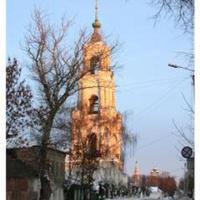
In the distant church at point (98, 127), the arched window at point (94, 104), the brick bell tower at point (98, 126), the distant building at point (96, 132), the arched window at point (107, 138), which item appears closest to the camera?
the brick bell tower at point (98, 126)

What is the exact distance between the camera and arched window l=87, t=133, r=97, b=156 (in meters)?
33.4

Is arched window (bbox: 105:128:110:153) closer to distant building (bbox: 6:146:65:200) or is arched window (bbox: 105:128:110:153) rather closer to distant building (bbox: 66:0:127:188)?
distant building (bbox: 66:0:127:188)

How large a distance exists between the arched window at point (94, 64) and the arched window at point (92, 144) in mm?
12509

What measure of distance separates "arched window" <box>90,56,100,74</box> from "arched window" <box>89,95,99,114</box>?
1216cm

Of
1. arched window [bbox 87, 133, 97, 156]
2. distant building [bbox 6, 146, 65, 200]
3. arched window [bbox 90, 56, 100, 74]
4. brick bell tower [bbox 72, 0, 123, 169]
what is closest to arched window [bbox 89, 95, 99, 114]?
brick bell tower [bbox 72, 0, 123, 169]

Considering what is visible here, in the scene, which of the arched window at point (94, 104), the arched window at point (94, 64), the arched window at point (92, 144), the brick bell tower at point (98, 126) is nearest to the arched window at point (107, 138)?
the brick bell tower at point (98, 126)

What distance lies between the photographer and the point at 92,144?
115 feet

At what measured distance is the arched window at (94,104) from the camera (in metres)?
33.8

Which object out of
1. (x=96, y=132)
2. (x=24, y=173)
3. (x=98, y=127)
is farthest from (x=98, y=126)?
(x=24, y=173)

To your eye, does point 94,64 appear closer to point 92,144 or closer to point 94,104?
point 92,144

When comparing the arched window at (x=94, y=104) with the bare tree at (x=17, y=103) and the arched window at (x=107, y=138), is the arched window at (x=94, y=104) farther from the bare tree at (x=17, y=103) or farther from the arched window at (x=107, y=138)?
the bare tree at (x=17, y=103)

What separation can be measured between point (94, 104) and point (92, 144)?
247cm
